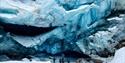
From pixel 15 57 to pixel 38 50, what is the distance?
Result: 0.26 meters

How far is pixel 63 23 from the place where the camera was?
319 centimetres

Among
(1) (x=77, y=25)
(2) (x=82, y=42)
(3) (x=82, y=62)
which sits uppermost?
(1) (x=77, y=25)

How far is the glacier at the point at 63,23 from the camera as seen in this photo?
3.06 metres

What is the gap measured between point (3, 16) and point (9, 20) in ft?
0.25

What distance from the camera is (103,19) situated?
3.38 meters

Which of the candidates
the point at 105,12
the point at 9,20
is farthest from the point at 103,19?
the point at 9,20

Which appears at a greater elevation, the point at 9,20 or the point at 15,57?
the point at 9,20

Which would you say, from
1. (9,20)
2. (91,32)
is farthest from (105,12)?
(9,20)

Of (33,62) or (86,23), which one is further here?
(86,23)

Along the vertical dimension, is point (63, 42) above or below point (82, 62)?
above

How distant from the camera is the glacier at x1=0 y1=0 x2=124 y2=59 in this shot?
3059mm

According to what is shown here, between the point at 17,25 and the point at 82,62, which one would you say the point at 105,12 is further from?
the point at 17,25

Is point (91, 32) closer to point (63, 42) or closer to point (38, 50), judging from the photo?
point (63, 42)

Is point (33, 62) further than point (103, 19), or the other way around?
point (103, 19)
